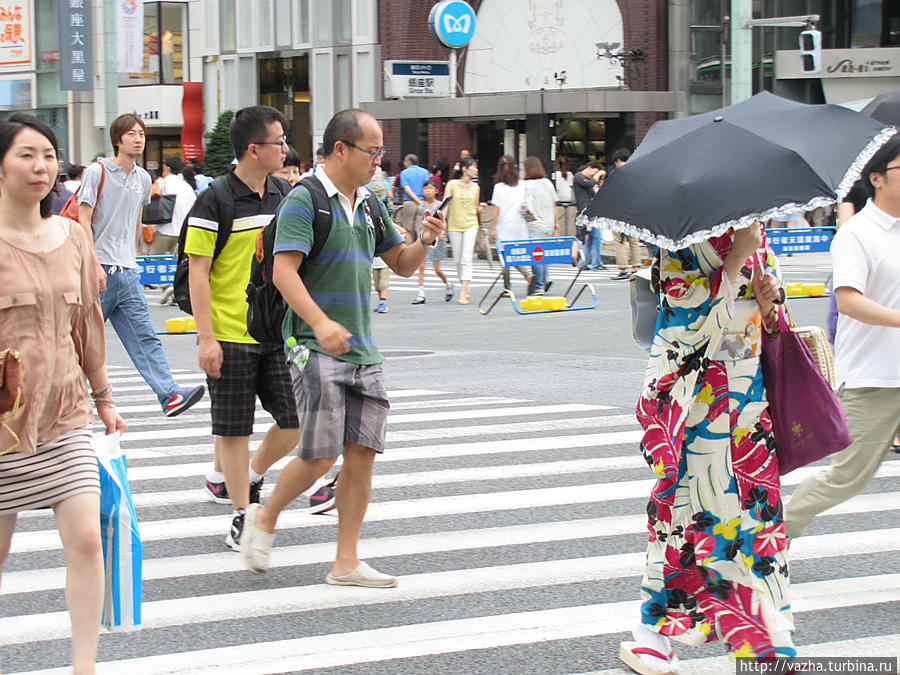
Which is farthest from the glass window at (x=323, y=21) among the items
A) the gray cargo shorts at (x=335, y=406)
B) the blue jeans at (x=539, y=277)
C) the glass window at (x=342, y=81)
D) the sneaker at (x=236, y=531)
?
the gray cargo shorts at (x=335, y=406)

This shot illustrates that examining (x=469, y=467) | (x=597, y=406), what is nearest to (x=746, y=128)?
(x=469, y=467)

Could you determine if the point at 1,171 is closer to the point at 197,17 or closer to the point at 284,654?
the point at 284,654

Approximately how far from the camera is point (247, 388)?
6.11 m

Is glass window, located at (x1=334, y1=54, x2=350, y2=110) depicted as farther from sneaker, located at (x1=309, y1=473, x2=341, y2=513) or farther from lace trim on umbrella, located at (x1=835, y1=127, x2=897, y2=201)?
lace trim on umbrella, located at (x1=835, y1=127, x2=897, y2=201)

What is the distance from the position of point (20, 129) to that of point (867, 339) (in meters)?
3.37

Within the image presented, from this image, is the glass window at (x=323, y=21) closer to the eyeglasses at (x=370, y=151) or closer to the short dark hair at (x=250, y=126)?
the short dark hair at (x=250, y=126)

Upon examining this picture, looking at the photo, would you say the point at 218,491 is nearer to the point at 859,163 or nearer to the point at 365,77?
the point at 859,163

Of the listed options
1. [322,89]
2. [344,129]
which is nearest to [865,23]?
[322,89]

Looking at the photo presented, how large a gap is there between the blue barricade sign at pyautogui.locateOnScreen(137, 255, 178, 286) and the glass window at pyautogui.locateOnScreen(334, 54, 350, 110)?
2655 centimetres

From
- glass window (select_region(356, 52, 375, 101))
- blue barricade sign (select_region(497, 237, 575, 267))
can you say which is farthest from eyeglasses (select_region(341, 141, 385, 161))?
glass window (select_region(356, 52, 375, 101))

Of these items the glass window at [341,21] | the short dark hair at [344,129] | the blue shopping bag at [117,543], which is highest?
the glass window at [341,21]

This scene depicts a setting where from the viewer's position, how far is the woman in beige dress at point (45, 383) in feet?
12.9

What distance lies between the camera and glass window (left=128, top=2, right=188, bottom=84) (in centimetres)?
4675

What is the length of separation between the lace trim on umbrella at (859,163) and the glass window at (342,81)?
129ft
